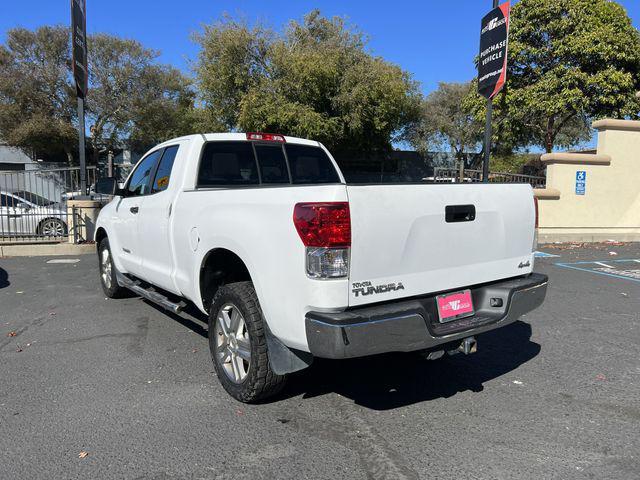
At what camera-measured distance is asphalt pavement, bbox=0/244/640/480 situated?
2.88 m

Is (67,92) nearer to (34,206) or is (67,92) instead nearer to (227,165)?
(34,206)

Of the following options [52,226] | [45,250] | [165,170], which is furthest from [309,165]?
[52,226]

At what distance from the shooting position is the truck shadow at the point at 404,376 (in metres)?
3.80

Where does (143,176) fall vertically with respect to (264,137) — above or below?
below

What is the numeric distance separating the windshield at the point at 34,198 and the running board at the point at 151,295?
25.1 feet

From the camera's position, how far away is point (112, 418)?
3426 millimetres

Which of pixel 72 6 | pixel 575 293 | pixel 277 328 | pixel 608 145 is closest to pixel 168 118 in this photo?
pixel 72 6

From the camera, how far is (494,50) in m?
10.8

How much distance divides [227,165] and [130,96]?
93.2 ft

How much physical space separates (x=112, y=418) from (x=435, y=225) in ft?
8.29

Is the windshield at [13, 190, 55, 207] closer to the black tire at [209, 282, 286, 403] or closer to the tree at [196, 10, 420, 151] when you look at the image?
the black tire at [209, 282, 286, 403]

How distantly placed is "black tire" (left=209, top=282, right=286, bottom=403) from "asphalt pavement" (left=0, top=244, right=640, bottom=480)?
12cm

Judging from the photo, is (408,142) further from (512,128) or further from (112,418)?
(112,418)

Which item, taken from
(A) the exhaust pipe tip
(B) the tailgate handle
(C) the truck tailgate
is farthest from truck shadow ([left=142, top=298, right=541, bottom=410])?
(B) the tailgate handle
